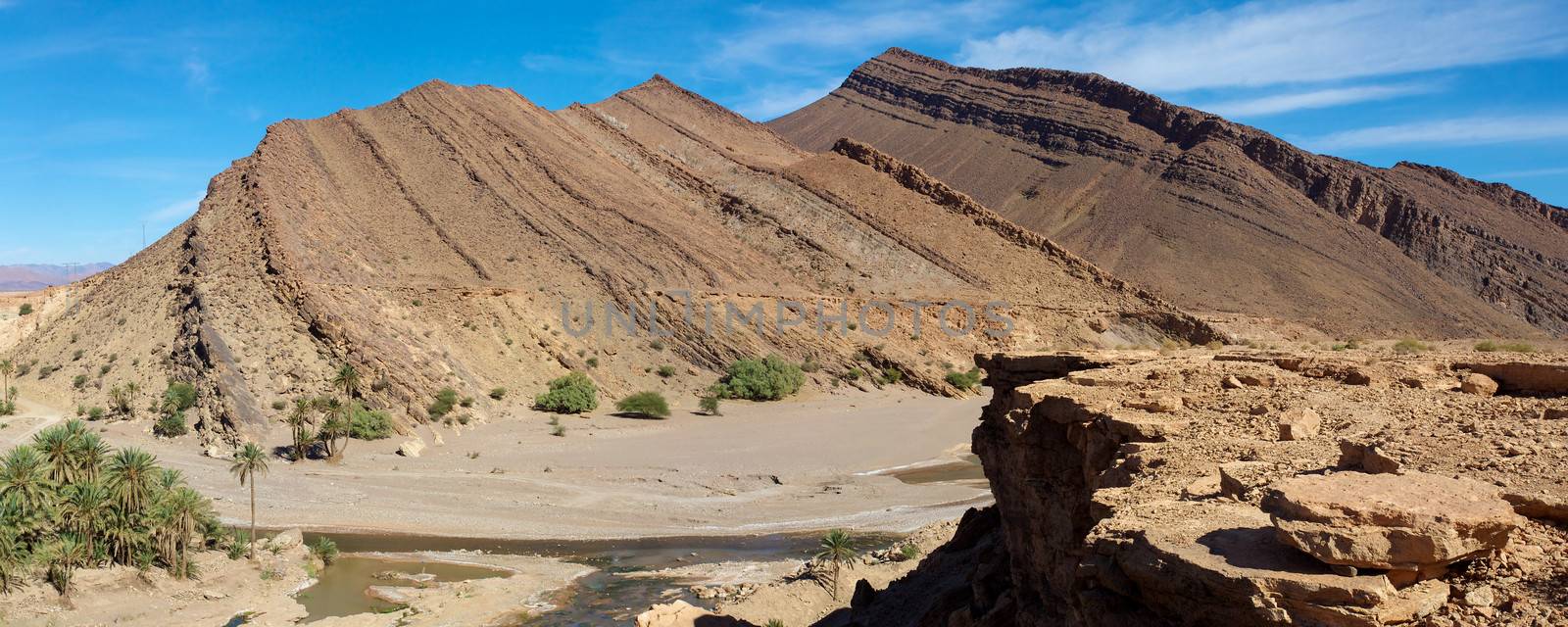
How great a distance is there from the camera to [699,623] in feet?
61.8

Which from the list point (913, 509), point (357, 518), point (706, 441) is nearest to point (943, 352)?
point (706, 441)

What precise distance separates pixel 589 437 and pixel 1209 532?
1450 inches

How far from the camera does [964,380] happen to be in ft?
176

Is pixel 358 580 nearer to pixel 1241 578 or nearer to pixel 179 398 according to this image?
pixel 179 398

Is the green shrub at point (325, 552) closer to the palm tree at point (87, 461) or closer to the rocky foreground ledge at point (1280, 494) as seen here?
the palm tree at point (87, 461)

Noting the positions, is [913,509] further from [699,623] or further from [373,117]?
[373,117]

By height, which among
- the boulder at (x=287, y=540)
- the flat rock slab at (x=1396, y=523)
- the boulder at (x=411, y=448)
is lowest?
the boulder at (x=287, y=540)

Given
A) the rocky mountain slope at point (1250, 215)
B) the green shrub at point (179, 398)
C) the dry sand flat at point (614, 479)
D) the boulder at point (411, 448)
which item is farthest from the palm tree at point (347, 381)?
the rocky mountain slope at point (1250, 215)

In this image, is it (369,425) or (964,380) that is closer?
(369,425)

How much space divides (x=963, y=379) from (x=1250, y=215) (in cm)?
3316

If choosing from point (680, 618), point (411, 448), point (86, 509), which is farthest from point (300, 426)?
point (680, 618)

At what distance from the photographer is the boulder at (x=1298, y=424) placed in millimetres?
9297

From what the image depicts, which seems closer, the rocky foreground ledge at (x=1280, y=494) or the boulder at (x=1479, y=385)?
the rocky foreground ledge at (x=1280, y=494)

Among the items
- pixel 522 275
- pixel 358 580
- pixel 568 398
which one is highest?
pixel 522 275
